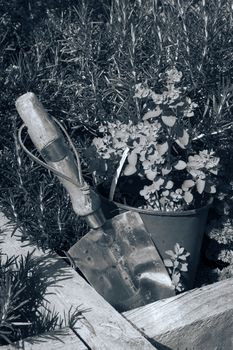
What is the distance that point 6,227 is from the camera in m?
3.33

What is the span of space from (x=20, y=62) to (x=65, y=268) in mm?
1253

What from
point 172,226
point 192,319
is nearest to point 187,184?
point 172,226

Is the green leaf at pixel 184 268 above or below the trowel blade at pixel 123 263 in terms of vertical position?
below

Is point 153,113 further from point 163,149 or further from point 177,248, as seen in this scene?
point 177,248

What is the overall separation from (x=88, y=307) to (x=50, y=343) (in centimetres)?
32

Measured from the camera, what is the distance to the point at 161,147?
3.09 meters

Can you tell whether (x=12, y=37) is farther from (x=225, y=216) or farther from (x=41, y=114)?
(x=225, y=216)

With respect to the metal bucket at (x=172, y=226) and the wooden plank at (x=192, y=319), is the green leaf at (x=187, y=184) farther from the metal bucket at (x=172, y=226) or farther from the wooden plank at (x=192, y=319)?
the wooden plank at (x=192, y=319)

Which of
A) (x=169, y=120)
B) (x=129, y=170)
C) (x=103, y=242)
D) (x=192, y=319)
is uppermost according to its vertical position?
→ (x=169, y=120)

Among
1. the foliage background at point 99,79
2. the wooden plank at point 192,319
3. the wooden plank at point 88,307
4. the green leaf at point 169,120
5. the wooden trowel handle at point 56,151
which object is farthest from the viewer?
the foliage background at point 99,79

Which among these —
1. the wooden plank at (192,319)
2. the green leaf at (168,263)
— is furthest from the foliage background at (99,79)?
the wooden plank at (192,319)

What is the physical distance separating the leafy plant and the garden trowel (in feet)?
0.13

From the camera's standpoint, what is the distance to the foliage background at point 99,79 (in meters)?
3.29

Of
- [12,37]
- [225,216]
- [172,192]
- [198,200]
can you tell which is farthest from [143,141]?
[12,37]
